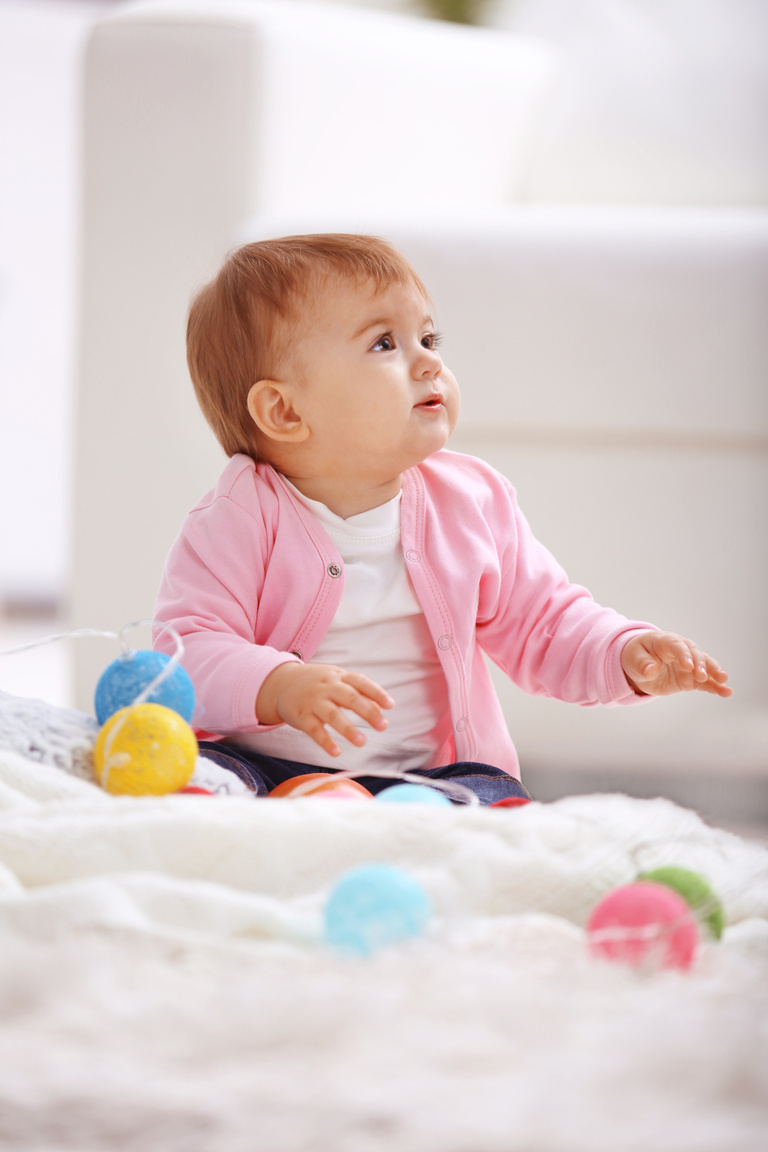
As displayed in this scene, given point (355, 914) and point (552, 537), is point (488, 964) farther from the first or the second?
point (552, 537)

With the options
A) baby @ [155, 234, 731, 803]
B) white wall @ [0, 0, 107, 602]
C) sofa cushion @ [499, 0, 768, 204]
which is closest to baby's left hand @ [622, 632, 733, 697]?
baby @ [155, 234, 731, 803]

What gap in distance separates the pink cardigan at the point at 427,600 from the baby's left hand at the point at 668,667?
0.02 metres

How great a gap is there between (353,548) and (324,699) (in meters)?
0.23

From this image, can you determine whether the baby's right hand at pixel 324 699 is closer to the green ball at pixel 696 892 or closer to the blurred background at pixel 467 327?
the green ball at pixel 696 892

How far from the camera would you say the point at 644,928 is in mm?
505

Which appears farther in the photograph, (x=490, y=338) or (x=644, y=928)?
(x=490, y=338)

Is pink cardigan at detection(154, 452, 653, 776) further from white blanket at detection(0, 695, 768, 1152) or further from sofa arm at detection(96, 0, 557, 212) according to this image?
sofa arm at detection(96, 0, 557, 212)

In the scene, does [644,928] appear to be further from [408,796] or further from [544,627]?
[544,627]

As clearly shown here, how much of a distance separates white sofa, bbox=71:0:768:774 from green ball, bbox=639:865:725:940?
0.70 metres

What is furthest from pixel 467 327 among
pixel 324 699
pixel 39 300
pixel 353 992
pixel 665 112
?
pixel 39 300

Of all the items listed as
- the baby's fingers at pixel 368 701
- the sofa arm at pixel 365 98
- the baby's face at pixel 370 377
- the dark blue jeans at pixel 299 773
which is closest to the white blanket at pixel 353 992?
the baby's fingers at pixel 368 701

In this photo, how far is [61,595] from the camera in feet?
9.59

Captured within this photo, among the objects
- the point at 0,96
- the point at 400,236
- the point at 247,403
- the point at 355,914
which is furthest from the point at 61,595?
the point at 355,914

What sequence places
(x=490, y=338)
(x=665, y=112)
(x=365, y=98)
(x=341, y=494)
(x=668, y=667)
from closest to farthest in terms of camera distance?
(x=668, y=667), (x=341, y=494), (x=490, y=338), (x=365, y=98), (x=665, y=112)
